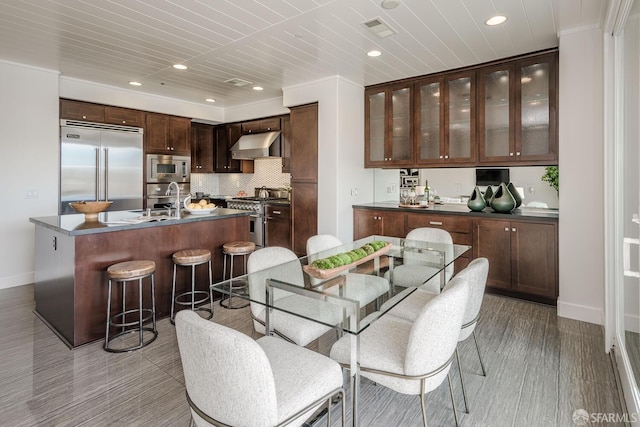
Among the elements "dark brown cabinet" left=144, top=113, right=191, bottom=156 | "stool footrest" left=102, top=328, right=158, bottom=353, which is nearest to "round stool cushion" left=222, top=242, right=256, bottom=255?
"stool footrest" left=102, top=328, right=158, bottom=353

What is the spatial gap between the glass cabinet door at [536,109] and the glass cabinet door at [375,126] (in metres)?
1.68

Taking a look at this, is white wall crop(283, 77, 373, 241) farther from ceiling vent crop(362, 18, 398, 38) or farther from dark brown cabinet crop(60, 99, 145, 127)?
dark brown cabinet crop(60, 99, 145, 127)

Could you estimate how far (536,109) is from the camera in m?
3.72

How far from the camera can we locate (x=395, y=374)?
1513mm

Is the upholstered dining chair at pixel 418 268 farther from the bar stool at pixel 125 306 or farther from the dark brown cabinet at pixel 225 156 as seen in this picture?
the dark brown cabinet at pixel 225 156

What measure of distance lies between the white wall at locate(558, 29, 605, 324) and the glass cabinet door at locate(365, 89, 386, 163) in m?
2.14

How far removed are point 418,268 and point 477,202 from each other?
2.25 meters

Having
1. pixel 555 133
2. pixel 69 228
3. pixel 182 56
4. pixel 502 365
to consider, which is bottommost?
pixel 502 365

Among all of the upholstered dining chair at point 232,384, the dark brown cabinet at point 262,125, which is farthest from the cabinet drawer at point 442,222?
the upholstered dining chair at point 232,384

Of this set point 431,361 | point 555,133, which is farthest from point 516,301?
point 431,361

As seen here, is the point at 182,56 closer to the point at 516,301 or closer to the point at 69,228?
the point at 69,228

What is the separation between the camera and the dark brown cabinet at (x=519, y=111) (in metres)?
3.64

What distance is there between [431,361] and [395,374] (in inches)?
6.5

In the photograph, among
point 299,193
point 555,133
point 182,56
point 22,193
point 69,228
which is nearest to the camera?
point 69,228
